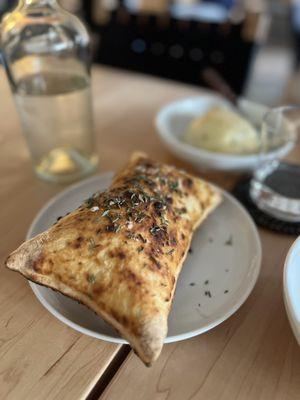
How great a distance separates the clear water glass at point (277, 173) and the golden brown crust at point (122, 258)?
25cm

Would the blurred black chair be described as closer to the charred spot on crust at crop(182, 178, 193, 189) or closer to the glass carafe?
the glass carafe

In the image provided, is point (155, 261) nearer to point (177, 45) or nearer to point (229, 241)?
point (229, 241)

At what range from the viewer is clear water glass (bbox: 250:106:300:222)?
0.75 metres

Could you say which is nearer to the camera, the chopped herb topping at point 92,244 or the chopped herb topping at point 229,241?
the chopped herb topping at point 92,244

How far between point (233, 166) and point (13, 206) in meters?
0.53

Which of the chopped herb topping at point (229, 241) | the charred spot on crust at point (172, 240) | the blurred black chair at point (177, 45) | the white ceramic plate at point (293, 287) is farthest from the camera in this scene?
the blurred black chair at point (177, 45)

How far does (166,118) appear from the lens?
1.00 m

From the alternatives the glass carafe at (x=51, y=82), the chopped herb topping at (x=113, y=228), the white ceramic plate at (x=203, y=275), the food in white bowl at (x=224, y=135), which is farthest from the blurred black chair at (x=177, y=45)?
the chopped herb topping at (x=113, y=228)

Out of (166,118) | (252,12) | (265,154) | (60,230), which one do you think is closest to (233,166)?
(265,154)

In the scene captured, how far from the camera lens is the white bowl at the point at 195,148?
2.66 feet

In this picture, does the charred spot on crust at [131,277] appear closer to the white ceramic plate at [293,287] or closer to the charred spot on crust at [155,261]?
the charred spot on crust at [155,261]

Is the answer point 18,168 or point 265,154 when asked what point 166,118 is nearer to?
point 265,154

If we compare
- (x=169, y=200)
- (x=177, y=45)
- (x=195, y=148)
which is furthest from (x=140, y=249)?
(x=177, y=45)

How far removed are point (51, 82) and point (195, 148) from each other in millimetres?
385
